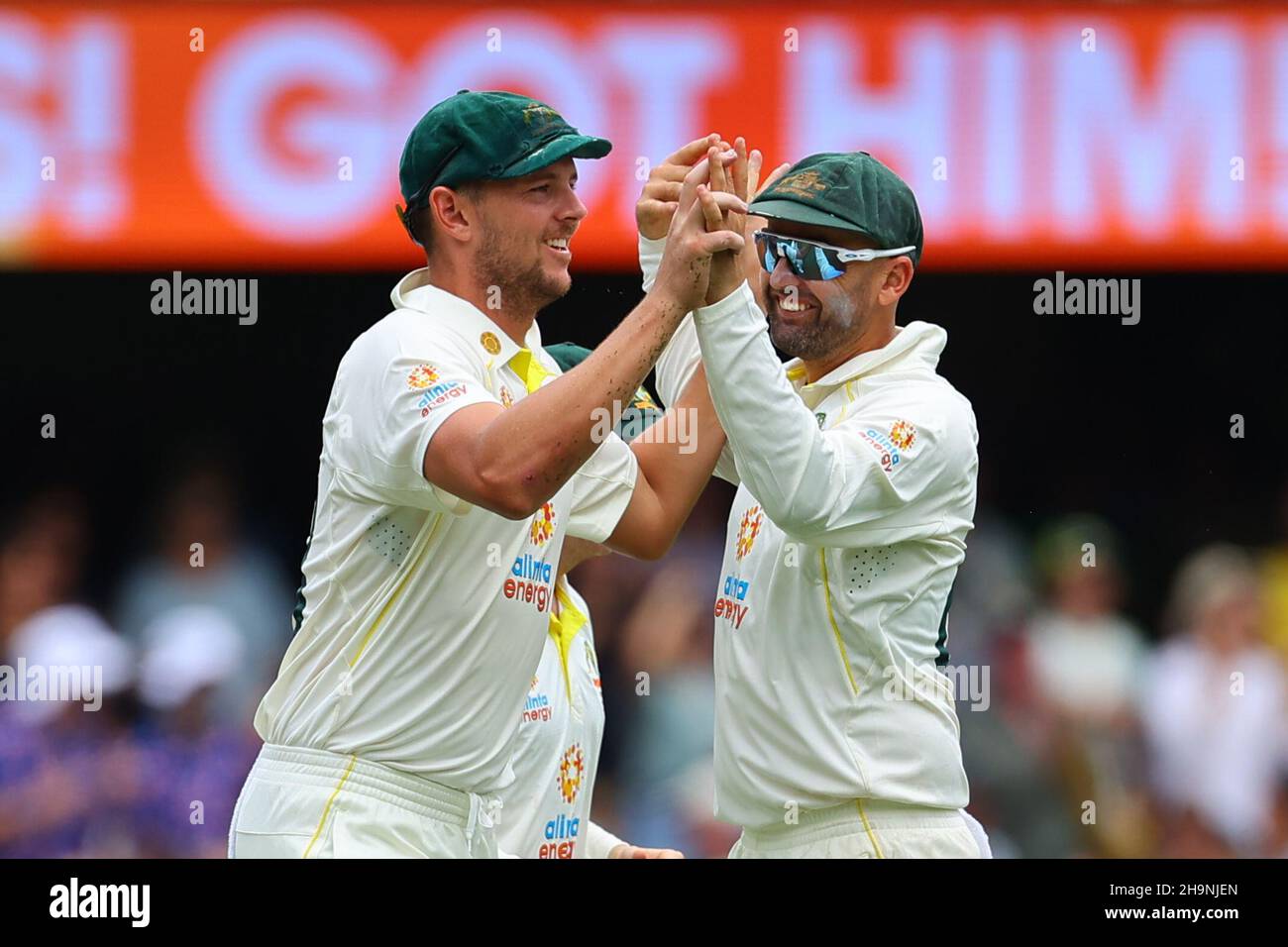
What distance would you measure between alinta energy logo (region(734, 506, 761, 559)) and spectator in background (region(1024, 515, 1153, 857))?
10.7 ft

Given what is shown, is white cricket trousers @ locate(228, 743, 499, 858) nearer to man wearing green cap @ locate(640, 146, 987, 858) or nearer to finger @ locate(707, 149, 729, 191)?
man wearing green cap @ locate(640, 146, 987, 858)

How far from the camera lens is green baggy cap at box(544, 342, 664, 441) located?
523 centimetres

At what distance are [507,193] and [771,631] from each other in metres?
1.08

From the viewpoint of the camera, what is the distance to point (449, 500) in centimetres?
378

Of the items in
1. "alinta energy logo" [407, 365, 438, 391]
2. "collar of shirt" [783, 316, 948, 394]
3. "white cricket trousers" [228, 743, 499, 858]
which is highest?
"alinta energy logo" [407, 365, 438, 391]

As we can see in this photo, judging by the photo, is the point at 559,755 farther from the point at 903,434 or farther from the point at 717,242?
the point at 717,242

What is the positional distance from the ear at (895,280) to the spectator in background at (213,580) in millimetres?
3522

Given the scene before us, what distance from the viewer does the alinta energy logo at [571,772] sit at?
4879 millimetres

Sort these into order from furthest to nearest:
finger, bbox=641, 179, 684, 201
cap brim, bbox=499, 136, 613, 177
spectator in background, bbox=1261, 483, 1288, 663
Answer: spectator in background, bbox=1261, 483, 1288, 663
finger, bbox=641, 179, 684, 201
cap brim, bbox=499, 136, 613, 177

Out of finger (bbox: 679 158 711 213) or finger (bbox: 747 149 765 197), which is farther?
finger (bbox: 747 149 765 197)

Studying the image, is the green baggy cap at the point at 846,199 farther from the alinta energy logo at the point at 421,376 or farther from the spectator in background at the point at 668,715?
the spectator in background at the point at 668,715

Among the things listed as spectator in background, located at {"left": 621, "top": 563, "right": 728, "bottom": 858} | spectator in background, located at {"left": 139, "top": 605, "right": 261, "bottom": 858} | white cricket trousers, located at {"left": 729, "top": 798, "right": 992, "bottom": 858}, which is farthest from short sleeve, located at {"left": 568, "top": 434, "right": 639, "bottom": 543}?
spectator in background, located at {"left": 139, "top": 605, "right": 261, "bottom": 858}

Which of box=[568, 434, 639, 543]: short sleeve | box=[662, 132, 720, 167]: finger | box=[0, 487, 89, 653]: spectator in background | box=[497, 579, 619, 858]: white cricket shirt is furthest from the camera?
box=[0, 487, 89, 653]: spectator in background

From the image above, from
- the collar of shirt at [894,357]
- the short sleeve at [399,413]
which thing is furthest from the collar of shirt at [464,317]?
the collar of shirt at [894,357]
